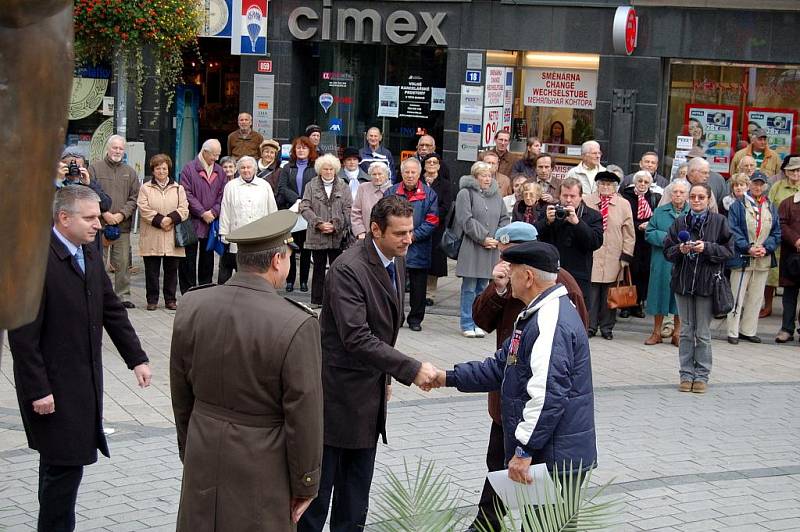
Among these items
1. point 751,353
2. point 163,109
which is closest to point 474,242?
point 751,353

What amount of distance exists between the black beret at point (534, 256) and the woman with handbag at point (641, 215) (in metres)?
7.97

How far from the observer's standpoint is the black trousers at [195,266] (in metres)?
14.0

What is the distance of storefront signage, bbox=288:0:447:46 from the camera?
20.0m

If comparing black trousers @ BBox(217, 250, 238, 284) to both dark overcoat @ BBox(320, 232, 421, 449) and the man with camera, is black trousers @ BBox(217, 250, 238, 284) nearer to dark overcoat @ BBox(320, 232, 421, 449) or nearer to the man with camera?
the man with camera

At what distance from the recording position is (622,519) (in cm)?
711

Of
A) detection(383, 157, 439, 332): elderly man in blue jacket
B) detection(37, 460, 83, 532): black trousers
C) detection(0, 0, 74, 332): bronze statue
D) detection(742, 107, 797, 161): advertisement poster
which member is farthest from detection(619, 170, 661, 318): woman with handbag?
detection(0, 0, 74, 332): bronze statue

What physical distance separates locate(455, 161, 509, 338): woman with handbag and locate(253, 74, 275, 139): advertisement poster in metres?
8.89

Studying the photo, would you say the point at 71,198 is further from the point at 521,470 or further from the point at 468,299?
the point at 468,299

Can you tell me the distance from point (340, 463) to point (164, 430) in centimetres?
264

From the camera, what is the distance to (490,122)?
62.1ft

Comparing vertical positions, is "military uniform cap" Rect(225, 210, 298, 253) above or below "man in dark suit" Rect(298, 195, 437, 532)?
above

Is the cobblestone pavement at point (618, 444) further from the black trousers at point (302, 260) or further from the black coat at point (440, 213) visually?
the black trousers at point (302, 260)

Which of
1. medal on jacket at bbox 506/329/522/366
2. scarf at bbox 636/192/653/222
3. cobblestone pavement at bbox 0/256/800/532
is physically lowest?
cobblestone pavement at bbox 0/256/800/532

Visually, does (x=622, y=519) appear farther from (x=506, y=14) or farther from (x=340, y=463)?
(x=506, y=14)
